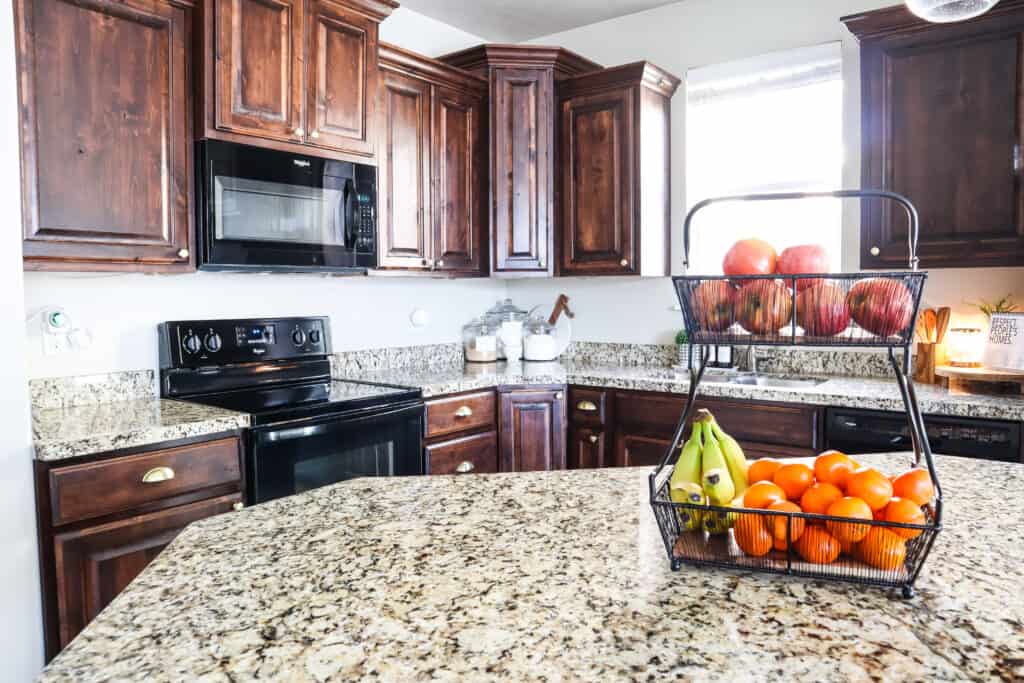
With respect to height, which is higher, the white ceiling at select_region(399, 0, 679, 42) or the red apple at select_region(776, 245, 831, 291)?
the white ceiling at select_region(399, 0, 679, 42)

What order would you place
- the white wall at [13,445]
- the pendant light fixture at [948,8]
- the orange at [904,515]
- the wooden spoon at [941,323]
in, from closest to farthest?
the orange at [904,515] < the pendant light fixture at [948,8] < the white wall at [13,445] < the wooden spoon at [941,323]

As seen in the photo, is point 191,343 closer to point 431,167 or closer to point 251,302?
point 251,302

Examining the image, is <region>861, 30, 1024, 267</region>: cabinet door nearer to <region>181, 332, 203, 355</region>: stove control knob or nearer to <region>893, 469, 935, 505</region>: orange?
<region>893, 469, 935, 505</region>: orange

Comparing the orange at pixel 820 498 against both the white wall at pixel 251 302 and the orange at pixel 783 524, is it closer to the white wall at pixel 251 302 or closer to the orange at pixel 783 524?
the orange at pixel 783 524

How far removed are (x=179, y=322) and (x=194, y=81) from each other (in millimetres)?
863

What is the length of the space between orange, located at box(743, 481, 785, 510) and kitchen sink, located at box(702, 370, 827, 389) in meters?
2.24

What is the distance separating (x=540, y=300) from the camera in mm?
4160

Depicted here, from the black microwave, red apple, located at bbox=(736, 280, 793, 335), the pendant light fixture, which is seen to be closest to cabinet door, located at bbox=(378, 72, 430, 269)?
the black microwave

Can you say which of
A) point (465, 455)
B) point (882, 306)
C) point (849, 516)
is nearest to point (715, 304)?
point (882, 306)

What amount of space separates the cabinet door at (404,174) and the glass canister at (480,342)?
0.67m

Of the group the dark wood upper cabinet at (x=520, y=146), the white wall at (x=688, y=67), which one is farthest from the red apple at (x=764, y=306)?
the dark wood upper cabinet at (x=520, y=146)

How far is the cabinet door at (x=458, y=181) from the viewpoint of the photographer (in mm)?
3316

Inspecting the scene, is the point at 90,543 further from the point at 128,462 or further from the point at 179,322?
the point at 179,322

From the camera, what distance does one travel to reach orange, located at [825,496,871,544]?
0.88 meters
